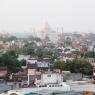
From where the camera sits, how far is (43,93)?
10.7m

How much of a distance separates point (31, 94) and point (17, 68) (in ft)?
26.4

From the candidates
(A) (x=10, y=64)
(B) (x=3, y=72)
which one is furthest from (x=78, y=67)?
(A) (x=10, y=64)

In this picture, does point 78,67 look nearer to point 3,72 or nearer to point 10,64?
point 3,72

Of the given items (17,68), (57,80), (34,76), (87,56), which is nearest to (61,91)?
(57,80)

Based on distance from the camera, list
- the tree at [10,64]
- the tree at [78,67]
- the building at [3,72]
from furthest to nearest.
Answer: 1. the tree at [10,64]
2. the tree at [78,67]
3. the building at [3,72]

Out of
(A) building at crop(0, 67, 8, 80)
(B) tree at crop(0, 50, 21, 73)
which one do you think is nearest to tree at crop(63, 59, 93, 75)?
(B) tree at crop(0, 50, 21, 73)

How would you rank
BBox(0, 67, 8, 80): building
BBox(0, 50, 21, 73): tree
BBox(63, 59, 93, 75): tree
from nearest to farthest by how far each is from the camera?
BBox(0, 67, 8, 80): building < BBox(63, 59, 93, 75): tree < BBox(0, 50, 21, 73): tree

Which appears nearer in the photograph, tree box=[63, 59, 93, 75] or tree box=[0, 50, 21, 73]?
tree box=[63, 59, 93, 75]

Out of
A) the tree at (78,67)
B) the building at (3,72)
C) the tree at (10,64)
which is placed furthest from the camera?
the tree at (10,64)

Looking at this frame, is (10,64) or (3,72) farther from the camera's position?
(10,64)

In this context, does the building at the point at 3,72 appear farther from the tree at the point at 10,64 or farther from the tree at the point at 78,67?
the tree at the point at 78,67

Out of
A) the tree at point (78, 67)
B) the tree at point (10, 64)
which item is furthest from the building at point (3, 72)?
the tree at point (78, 67)

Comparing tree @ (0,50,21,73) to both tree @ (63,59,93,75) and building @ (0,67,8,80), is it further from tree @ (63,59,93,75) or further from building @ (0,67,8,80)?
tree @ (63,59,93,75)

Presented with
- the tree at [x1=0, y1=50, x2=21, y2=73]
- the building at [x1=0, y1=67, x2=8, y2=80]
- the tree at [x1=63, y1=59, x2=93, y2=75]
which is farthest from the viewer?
the tree at [x1=0, y1=50, x2=21, y2=73]
